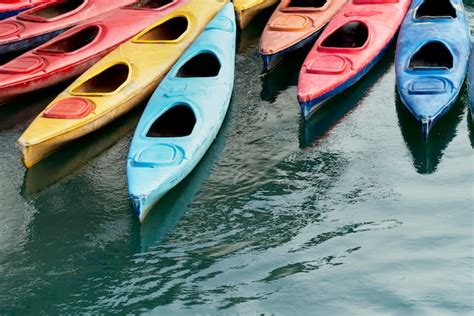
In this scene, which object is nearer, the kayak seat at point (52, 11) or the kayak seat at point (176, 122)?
the kayak seat at point (176, 122)

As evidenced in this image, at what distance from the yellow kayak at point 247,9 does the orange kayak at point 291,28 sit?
61cm

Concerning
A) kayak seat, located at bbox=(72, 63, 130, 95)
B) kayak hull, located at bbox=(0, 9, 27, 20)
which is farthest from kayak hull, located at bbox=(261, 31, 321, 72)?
kayak hull, located at bbox=(0, 9, 27, 20)

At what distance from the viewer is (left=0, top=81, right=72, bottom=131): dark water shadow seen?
10758 mm

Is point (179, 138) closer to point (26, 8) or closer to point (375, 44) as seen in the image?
point (375, 44)

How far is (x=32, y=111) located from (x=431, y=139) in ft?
17.6

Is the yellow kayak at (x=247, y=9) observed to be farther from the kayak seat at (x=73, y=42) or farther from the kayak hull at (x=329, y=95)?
the kayak hull at (x=329, y=95)

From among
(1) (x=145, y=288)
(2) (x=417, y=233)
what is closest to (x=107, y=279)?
(1) (x=145, y=288)

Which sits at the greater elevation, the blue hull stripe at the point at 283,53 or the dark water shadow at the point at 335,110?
the blue hull stripe at the point at 283,53

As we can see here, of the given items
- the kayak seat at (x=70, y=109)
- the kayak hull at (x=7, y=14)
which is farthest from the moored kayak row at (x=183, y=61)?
the kayak hull at (x=7, y=14)

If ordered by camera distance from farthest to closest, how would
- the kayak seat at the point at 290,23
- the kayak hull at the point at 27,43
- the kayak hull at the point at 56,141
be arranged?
the kayak hull at the point at 27,43
the kayak seat at the point at 290,23
the kayak hull at the point at 56,141

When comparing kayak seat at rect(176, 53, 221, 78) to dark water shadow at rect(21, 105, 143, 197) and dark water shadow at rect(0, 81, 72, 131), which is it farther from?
dark water shadow at rect(0, 81, 72, 131)

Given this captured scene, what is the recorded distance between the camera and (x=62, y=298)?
7.67 metres

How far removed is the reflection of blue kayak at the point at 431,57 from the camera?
9727 millimetres

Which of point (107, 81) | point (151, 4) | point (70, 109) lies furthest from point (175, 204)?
point (151, 4)
